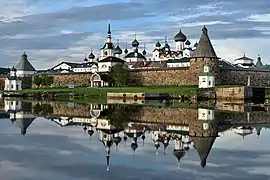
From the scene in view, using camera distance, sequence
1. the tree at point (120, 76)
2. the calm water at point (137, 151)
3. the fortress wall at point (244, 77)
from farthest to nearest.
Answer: the tree at point (120, 76) < the fortress wall at point (244, 77) < the calm water at point (137, 151)

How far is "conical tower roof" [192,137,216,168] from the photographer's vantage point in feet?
30.5

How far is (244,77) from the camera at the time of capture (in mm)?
54688

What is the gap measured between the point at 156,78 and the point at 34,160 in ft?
158

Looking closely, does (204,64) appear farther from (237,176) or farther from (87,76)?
(237,176)

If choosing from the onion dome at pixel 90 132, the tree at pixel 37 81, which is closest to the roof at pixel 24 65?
the tree at pixel 37 81

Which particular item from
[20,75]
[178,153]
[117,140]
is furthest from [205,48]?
[178,153]

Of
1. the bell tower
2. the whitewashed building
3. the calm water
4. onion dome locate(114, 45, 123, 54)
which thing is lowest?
the calm water

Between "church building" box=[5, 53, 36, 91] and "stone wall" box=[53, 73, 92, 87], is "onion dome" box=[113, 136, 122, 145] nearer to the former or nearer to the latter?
"stone wall" box=[53, 73, 92, 87]

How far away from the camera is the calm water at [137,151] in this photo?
7.71 metres

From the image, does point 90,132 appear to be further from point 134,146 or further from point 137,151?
point 137,151

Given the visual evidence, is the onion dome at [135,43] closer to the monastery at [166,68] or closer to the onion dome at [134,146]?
the monastery at [166,68]

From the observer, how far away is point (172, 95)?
43.1 m

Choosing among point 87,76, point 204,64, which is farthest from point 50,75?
point 204,64

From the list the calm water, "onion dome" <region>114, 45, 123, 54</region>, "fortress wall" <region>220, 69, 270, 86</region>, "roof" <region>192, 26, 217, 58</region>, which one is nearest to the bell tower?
"roof" <region>192, 26, 217, 58</region>
